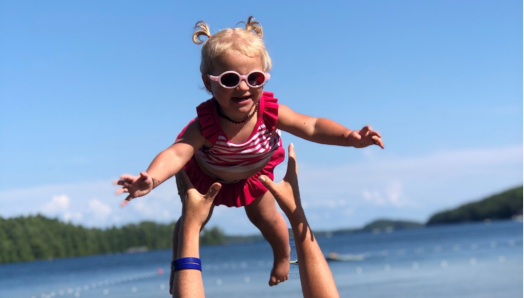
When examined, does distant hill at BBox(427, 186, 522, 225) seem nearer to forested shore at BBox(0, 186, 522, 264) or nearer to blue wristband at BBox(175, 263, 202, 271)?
forested shore at BBox(0, 186, 522, 264)

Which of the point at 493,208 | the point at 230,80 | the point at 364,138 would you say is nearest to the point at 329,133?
the point at 364,138

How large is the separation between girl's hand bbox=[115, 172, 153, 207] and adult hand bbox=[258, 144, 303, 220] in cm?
49

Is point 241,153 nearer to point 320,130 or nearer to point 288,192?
point 320,130

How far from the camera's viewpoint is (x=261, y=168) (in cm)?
421

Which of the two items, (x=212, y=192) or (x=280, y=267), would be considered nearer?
(x=212, y=192)

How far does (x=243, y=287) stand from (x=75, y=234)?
31.8 m

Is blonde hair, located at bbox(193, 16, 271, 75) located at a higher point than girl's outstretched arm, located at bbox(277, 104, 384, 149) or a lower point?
higher

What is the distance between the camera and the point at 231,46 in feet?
11.7

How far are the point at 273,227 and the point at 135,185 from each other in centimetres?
170

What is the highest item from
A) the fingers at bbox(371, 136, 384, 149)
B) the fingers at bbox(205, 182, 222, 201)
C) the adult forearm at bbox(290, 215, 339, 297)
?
the fingers at bbox(371, 136, 384, 149)

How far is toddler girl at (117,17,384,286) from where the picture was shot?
353 centimetres

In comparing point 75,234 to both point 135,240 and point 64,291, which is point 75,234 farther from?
point 64,291

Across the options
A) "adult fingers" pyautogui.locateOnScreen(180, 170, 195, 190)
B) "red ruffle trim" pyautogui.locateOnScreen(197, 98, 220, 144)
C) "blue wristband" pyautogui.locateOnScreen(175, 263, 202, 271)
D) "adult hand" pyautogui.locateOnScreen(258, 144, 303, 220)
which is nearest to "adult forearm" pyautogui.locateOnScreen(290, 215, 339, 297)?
"adult hand" pyautogui.locateOnScreen(258, 144, 303, 220)

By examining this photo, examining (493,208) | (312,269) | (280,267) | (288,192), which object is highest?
(493,208)
